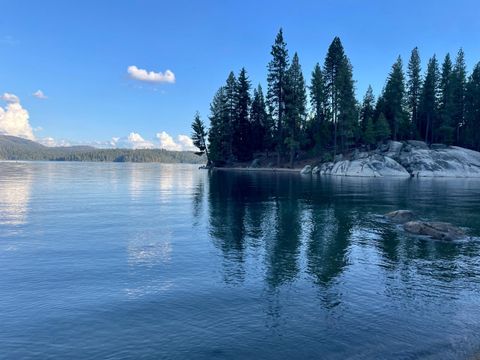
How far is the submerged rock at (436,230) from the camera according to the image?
84.1 feet

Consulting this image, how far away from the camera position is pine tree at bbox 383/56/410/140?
350ft

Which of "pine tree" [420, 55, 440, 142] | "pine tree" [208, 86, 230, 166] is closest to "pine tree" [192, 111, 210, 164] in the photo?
"pine tree" [208, 86, 230, 166]

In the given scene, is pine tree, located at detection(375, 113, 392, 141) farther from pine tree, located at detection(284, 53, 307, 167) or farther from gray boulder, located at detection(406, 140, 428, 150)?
pine tree, located at detection(284, 53, 307, 167)

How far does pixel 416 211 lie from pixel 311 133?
8720 cm

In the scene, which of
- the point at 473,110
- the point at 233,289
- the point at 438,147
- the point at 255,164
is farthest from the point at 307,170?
the point at 233,289

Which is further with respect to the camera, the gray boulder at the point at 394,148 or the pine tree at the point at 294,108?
the pine tree at the point at 294,108

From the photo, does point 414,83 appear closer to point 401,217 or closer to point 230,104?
point 230,104

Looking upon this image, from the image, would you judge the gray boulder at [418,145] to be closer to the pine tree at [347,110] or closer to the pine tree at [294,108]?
the pine tree at [347,110]

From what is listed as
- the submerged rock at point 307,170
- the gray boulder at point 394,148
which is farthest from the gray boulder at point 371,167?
the submerged rock at point 307,170

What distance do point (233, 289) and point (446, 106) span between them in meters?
110

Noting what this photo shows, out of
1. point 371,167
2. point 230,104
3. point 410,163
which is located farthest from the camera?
point 230,104

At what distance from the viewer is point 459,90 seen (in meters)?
111

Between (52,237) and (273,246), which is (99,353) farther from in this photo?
(52,237)

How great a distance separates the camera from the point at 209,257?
2083 centimetres
